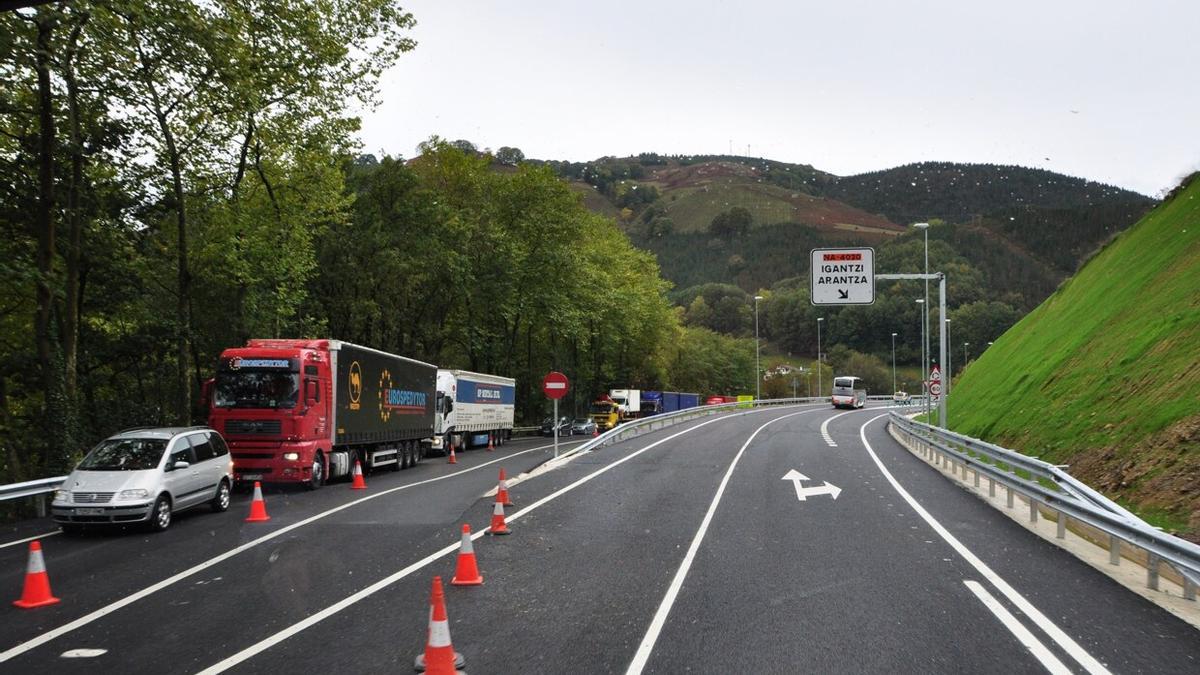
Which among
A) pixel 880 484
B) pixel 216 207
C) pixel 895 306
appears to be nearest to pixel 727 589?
pixel 880 484

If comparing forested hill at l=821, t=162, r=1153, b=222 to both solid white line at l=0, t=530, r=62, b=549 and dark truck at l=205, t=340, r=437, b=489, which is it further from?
solid white line at l=0, t=530, r=62, b=549

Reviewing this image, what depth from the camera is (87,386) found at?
3153cm

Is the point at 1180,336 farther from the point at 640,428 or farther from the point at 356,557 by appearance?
the point at 640,428

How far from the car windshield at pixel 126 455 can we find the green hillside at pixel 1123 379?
1600 cm

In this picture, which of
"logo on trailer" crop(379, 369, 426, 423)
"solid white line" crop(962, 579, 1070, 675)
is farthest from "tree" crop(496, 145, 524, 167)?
"solid white line" crop(962, 579, 1070, 675)

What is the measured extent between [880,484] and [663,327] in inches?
2158

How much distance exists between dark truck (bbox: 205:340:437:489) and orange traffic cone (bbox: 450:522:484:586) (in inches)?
465

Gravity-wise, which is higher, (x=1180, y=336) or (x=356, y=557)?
(x=1180, y=336)

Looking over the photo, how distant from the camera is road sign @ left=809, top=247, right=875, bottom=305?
2325 centimetres

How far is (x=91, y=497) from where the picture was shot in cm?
1370

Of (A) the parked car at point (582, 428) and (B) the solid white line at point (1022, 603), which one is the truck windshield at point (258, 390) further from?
(A) the parked car at point (582, 428)

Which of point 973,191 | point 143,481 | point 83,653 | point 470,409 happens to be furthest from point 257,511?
point 973,191

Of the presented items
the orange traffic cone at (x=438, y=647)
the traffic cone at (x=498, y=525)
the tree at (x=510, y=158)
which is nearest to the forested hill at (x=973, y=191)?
the tree at (x=510, y=158)

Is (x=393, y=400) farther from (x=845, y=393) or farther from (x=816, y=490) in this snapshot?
(x=845, y=393)
